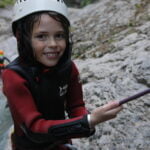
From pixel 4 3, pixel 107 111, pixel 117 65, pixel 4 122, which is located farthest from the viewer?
pixel 4 3

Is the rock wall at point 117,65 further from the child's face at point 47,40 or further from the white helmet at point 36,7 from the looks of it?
the white helmet at point 36,7

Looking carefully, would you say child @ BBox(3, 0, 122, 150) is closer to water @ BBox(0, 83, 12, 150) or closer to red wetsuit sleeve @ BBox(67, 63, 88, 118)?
red wetsuit sleeve @ BBox(67, 63, 88, 118)

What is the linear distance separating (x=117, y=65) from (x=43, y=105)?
2714 mm

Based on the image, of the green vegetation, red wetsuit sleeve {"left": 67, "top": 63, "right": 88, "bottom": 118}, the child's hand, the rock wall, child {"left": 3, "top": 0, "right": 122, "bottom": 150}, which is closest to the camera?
the child's hand

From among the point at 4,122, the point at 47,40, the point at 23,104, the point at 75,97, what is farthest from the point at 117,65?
the point at 23,104

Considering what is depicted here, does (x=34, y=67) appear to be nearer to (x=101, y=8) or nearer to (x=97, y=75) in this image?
(x=97, y=75)

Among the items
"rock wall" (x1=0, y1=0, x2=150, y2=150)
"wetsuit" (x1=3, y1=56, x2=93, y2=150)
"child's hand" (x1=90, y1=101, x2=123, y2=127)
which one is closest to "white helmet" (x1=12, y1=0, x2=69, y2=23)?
"wetsuit" (x1=3, y1=56, x2=93, y2=150)

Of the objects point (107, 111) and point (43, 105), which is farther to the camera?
point (43, 105)

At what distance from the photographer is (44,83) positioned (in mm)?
2492

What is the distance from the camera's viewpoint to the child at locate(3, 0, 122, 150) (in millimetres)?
2254

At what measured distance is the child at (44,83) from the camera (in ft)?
7.39

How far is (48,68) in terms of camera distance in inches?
100

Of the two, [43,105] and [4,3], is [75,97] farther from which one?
[4,3]

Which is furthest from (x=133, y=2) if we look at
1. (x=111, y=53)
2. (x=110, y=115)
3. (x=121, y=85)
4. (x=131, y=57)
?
(x=110, y=115)
